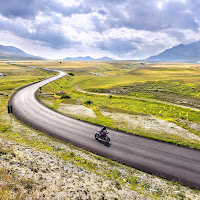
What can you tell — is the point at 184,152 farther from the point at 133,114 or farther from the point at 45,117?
the point at 45,117

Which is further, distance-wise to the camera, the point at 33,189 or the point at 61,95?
the point at 61,95

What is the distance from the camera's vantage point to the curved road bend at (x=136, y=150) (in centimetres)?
1575

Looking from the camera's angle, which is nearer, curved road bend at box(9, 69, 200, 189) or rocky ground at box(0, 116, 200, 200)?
rocky ground at box(0, 116, 200, 200)

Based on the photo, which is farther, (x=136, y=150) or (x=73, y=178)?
(x=136, y=150)

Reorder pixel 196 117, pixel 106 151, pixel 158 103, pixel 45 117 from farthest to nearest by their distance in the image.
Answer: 1. pixel 158 103
2. pixel 196 117
3. pixel 45 117
4. pixel 106 151

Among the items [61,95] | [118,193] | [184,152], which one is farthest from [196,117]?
[61,95]

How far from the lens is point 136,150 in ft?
63.9

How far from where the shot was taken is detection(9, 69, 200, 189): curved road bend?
620 inches

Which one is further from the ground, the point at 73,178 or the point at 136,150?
the point at 73,178

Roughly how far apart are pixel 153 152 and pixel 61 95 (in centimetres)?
4551

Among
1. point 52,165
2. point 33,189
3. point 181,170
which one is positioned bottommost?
point 181,170

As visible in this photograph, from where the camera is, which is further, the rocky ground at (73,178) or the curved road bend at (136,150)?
the curved road bend at (136,150)

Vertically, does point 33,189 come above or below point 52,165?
above

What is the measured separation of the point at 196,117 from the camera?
120ft
